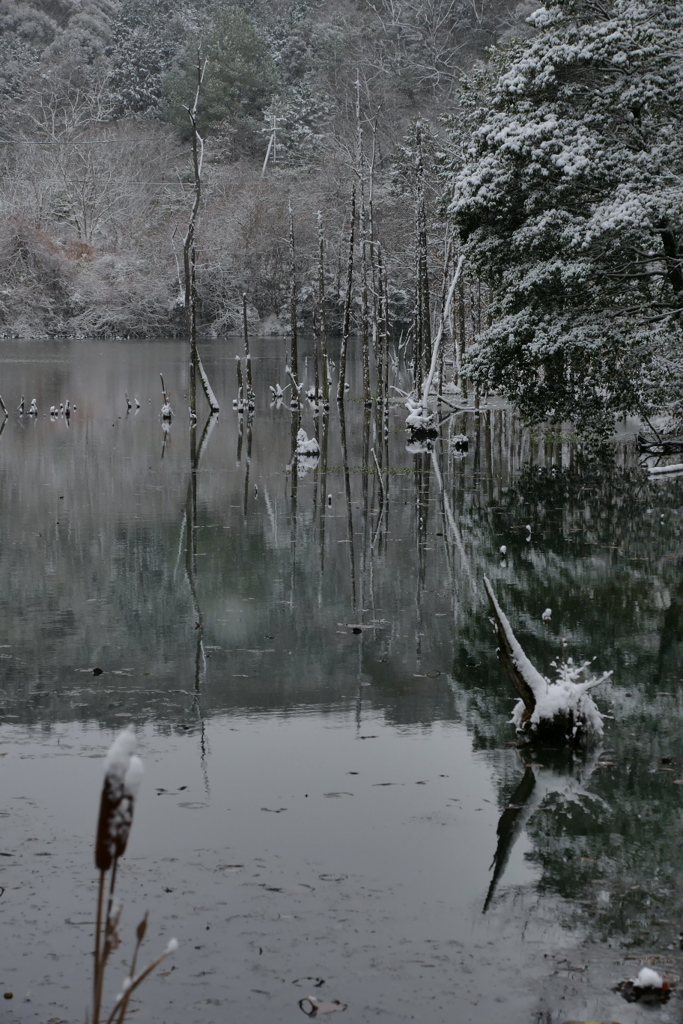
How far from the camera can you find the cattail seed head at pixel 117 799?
191 centimetres

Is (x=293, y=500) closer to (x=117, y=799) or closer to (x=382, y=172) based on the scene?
(x=117, y=799)

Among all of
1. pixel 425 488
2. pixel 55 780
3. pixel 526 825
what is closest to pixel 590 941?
pixel 526 825

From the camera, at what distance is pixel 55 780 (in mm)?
6551

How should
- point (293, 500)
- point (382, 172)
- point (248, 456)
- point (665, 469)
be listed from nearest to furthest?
point (293, 500)
point (665, 469)
point (248, 456)
point (382, 172)

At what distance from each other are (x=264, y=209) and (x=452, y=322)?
96.5 feet

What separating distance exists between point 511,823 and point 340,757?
4.19ft

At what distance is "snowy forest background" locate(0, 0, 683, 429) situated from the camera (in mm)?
16125

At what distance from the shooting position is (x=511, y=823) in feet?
19.7

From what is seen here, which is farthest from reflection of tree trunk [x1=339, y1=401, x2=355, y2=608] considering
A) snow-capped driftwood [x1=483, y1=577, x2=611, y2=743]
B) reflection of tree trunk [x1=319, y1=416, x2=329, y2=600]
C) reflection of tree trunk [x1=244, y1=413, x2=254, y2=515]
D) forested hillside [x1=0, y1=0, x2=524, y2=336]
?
forested hillside [x1=0, y1=0, x2=524, y2=336]

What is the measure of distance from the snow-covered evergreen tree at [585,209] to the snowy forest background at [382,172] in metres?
0.04

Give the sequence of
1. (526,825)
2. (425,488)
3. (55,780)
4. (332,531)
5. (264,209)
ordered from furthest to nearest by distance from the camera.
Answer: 1. (264,209)
2. (425,488)
3. (332,531)
4. (55,780)
5. (526,825)

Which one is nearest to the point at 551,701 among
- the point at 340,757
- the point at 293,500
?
the point at 340,757

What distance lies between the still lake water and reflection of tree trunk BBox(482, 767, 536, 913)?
0.06 ft

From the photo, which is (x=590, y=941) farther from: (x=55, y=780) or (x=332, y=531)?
(x=332, y=531)
